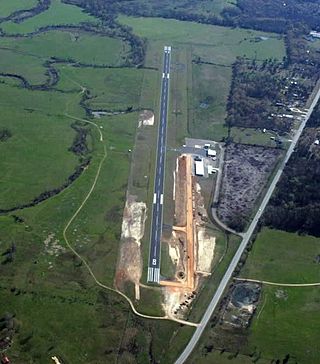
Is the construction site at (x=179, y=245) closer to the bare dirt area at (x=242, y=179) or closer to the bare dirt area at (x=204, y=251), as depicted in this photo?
the bare dirt area at (x=204, y=251)

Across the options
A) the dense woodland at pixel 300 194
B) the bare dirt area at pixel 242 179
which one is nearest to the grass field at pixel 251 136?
the bare dirt area at pixel 242 179

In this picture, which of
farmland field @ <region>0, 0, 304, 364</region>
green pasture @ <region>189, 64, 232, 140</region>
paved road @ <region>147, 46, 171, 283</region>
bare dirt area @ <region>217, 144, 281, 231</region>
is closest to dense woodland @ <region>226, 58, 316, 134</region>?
green pasture @ <region>189, 64, 232, 140</region>

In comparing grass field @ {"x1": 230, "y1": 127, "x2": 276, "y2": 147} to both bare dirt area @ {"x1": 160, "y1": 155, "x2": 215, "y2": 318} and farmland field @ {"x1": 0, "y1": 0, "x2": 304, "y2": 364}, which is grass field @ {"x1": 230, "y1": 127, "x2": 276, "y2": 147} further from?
bare dirt area @ {"x1": 160, "y1": 155, "x2": 215, "y2": 318}

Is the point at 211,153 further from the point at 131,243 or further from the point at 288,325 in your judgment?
the point at 288,325

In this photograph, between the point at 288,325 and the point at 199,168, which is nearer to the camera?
the point at 288,325

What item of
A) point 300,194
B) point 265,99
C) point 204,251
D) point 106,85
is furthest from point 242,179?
point 106,85

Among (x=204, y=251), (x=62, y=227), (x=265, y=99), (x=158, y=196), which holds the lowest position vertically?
(x=204, y=251)
